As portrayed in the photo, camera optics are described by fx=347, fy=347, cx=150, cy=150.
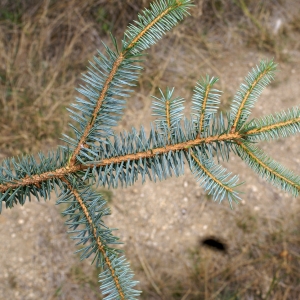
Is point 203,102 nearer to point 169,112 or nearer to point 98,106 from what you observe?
point 169,112

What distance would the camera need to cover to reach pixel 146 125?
1.93 m

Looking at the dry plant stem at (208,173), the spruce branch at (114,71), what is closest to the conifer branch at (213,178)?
the dry plant stem at (208,173)

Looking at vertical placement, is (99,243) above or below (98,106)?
below

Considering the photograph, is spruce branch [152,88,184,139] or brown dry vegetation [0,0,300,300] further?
brown dry vegetation [0,0,300,300]

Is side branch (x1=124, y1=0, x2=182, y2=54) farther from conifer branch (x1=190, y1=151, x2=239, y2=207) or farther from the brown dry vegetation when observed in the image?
the brown dry vegetation

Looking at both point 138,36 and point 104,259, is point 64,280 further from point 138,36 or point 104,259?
point 138,36

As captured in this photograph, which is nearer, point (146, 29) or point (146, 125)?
point (146, 29)

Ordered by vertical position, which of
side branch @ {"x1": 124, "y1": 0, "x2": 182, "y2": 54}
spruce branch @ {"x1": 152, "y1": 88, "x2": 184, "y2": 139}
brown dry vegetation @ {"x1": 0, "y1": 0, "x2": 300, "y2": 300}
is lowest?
brown dry vegetation @ {"x1": 0, "y1": 0, "x2": 300, "y2": 300}

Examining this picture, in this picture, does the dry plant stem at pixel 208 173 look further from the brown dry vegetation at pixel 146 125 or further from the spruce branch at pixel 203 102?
the brown dry vegetation at pixel 146 125

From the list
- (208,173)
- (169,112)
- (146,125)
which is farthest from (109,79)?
(146,125)

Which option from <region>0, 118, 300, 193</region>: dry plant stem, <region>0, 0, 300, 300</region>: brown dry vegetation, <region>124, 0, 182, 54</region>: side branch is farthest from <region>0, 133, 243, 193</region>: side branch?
<region>0, 0, 300, 300</region>: brown dry vegetation

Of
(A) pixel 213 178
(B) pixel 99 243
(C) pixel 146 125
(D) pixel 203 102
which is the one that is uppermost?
(D) pixel 203 102

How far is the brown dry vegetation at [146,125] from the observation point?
1.78 m

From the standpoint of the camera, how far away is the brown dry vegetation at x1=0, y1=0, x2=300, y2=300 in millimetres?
1776
